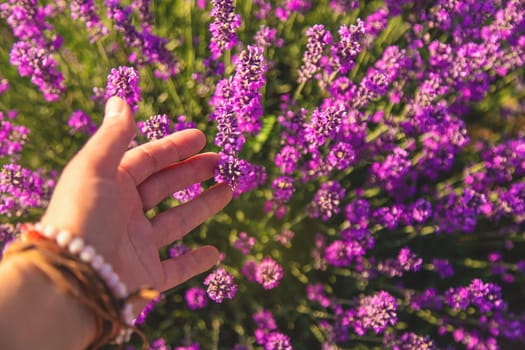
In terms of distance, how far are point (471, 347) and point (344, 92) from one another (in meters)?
1.76

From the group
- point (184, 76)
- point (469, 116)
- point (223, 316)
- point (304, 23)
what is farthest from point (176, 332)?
point (469, 116)

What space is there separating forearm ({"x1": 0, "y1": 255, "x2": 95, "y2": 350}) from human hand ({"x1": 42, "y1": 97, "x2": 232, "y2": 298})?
188mm

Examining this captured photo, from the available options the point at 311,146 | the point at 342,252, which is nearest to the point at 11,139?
the point at 311,146

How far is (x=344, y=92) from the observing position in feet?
7.18

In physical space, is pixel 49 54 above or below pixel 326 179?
above

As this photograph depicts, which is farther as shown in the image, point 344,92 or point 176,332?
point 176,332

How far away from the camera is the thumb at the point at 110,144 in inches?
60.2

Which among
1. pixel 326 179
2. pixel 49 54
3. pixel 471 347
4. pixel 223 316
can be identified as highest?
pixel 49 54

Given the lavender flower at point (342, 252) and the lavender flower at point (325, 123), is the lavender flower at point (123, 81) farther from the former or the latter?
the lavender flower at point (342, 252)

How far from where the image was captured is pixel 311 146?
2035mm

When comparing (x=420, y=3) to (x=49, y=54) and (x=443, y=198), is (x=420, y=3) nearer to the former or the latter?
(x=443, y=198)

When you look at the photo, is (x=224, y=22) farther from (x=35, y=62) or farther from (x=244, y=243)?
(x=244, y=243)

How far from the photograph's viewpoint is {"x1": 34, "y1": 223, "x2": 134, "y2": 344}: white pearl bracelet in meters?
1.38

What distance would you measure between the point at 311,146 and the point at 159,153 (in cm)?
73
